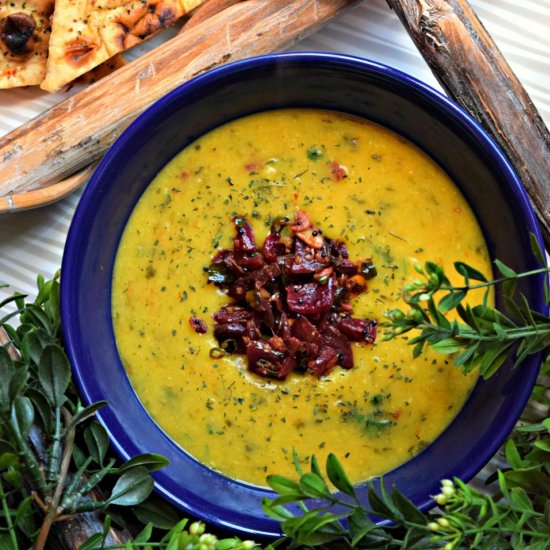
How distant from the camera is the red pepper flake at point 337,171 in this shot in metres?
2.88

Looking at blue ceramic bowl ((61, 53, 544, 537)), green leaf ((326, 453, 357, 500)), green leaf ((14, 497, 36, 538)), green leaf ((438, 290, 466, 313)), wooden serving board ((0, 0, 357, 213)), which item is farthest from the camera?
wooden serving board ((0, 0, 357, 213))

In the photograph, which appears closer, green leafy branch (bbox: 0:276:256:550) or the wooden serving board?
green leafy branch (bbox: 0:276:256:550)

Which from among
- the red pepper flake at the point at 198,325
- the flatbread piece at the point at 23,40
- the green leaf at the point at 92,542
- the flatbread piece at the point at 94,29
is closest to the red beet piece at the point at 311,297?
the red pepper flake at the point at 198,325

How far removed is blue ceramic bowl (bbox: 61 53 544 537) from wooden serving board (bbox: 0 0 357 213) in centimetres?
23

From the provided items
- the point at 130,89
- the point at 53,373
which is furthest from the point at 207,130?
the point at 53,373

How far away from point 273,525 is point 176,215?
1033 mm

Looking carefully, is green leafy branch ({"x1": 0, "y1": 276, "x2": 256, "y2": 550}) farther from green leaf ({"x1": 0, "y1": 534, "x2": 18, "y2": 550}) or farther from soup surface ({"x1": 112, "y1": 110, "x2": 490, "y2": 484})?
soup surface ({"x1": 112, "y1": 110, "x2": 490, "y2": 484})

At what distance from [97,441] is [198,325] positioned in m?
0.50

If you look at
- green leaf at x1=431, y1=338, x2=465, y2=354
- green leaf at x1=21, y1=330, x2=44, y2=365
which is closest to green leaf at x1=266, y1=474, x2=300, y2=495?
green leaf at x1=431, y1=338, x2=465, y2=354

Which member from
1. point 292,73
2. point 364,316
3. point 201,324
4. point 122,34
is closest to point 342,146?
point 292,73

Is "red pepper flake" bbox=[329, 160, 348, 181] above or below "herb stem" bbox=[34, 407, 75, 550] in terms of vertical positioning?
above

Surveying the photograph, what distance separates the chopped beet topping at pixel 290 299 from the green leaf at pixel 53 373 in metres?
0.58

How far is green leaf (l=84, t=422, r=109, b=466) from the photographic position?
8.62ft

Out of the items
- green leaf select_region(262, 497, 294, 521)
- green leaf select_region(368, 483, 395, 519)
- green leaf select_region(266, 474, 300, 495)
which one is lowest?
green leaf select_region(262, 497, 294, 521)
